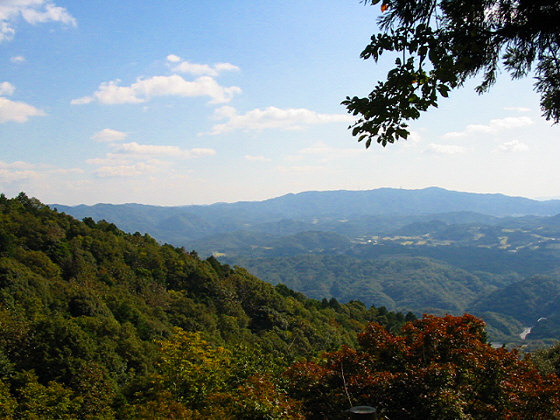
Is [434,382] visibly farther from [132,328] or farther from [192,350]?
[132,328]

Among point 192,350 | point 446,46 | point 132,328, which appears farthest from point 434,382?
point 132,328

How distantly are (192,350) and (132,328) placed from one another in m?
21.1

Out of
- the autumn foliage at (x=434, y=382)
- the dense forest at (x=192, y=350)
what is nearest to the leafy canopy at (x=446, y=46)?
the dense forest at (x=192, y=350)

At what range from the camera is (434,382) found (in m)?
9.25

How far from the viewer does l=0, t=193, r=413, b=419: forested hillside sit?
14836mm

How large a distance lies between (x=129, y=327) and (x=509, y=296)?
176659 millimetres

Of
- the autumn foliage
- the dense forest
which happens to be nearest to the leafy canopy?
the dense forest

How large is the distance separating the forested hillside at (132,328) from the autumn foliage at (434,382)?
4.17 feet

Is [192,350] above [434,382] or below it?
below

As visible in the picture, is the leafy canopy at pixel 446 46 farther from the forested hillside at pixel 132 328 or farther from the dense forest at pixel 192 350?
the forested hillside at pixel 132 328

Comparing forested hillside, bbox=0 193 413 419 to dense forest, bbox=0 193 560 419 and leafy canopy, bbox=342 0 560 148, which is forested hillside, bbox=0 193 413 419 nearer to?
dense forest, bbox=0 193 560 419

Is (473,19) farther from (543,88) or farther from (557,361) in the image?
(557,361)

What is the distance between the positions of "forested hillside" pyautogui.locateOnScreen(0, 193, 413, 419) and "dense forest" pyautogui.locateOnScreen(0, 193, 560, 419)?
107 millimetres

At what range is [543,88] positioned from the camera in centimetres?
496
